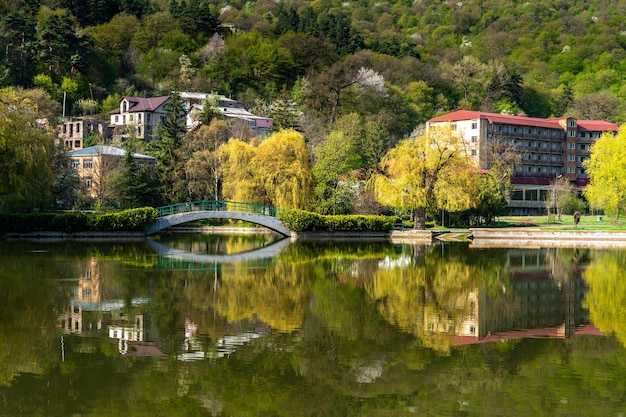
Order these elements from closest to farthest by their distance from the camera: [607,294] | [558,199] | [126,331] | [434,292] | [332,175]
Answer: [126,331] < [607,294] < [434,292] < [332,175] < [558,199]

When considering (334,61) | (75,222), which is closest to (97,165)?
(75,222)

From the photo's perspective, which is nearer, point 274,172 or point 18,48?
point 274,172

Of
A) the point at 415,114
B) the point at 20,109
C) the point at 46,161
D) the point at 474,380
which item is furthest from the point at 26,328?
the point at 415,114

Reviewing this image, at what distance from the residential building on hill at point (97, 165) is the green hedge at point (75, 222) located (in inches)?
628

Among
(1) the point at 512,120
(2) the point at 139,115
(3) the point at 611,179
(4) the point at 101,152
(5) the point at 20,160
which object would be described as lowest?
(3) the point at 611,179

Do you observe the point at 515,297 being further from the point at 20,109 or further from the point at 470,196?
the point at 20,109

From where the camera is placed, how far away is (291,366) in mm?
14953

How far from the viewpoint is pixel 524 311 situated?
2228 cm

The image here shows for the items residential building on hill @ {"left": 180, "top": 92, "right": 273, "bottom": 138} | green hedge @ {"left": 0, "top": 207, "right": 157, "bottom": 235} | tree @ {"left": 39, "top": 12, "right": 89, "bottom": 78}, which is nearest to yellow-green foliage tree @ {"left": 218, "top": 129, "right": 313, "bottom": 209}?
green hedge @ {"left": 0, "top": 207, "right": 157, "bottom": 235}

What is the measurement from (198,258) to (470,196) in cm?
2773

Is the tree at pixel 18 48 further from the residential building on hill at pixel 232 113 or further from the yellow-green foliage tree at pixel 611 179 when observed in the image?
the yellow-green foliage tree at pixel 611 179

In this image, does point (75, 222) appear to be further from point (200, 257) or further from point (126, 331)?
point (126, 331)

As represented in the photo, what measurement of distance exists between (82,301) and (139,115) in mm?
83910

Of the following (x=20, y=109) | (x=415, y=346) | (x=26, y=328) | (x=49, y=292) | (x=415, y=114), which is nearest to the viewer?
(x=415, y=346)
